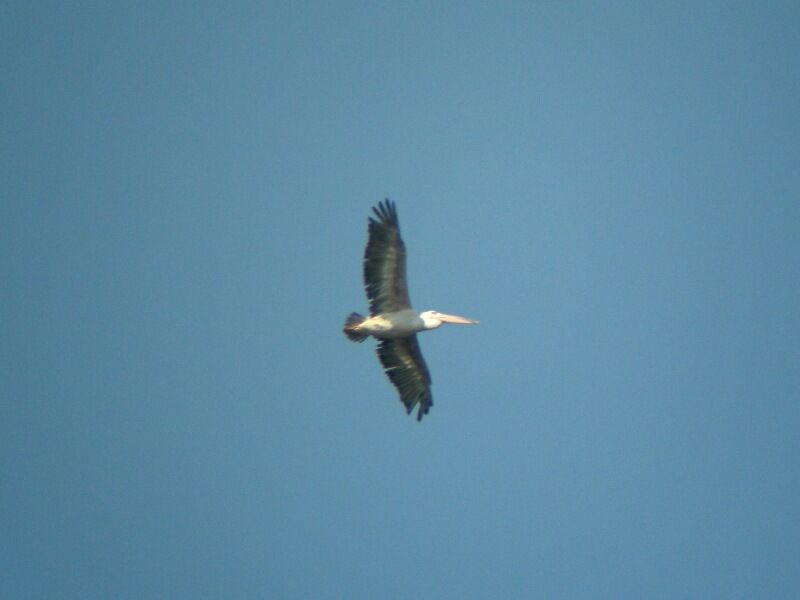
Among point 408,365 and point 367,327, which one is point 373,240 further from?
point 408,365

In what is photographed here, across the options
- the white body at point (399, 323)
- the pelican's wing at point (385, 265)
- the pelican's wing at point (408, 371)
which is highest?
the pelican's wing at point (385, 265)

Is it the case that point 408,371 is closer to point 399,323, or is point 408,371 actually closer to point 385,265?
point 399,323

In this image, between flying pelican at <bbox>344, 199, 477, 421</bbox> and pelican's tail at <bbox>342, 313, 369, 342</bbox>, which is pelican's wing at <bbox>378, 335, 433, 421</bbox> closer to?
flying pelican at <bbox>344, 199, 477, 421</bbox>

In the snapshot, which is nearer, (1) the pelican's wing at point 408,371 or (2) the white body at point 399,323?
(2) the white body at point 399,323

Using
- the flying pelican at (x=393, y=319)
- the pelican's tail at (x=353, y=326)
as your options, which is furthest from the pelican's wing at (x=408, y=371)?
the pelican's tail at (x=353, y=326)

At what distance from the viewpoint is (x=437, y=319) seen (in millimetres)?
20125

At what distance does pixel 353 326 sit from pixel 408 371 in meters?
1.83

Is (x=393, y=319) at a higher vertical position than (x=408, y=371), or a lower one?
higher

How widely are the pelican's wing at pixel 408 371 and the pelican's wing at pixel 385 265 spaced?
104 centimetres

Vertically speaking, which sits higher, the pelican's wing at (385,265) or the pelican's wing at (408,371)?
the pelican's wing at (385,265)

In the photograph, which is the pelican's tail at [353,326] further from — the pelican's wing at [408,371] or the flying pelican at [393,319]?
the pelican's wing at [408,371]

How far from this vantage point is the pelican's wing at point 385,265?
18906 mm

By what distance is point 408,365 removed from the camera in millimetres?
20594

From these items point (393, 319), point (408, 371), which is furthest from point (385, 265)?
point (408, 371)
